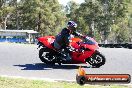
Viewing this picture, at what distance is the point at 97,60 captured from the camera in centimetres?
1334

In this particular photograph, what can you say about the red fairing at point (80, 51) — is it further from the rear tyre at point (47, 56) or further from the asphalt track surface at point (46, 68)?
the rear tyre at point (47, 56)

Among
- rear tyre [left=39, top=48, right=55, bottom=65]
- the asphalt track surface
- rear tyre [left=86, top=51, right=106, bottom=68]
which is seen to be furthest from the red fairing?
rear tyre [left=39, top=48, right=55, bottom=65]

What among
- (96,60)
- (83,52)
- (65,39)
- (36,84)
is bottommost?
(96,60)

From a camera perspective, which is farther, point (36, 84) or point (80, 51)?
point (80, 51)

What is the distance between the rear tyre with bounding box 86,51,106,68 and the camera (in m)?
13.3

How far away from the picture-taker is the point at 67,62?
43.8 ft

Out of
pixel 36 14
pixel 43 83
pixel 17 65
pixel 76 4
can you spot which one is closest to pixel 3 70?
pixel 17 65

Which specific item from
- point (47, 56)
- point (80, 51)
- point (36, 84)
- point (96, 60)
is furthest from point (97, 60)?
Answer: point (36, 84)

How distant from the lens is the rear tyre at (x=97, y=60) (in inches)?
522

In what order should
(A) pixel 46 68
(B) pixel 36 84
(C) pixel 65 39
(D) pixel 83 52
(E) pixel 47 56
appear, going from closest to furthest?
(B) pixel 36 84, (A) pixel 46 68, (C) pixel 65 39, (D) pixel 83 52, (E) pixel 47 56

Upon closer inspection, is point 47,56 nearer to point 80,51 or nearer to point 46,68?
point 46,68

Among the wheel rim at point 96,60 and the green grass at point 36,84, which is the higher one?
the green grass at point 36,84

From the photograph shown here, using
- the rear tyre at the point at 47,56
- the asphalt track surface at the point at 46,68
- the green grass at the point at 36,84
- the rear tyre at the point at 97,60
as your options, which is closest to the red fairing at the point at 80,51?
the rear tyre at the point at 97,60

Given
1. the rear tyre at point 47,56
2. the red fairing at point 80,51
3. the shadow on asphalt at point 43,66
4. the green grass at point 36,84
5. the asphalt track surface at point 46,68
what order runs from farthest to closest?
the rear tyre at point 47,56 → the red fairing at point 80,51 → the shadow on asphalt at point 43,66 → the asphalt track surface at point 46,68 → the green grass at point 36,84
